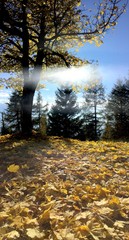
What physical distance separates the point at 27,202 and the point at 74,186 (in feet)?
2.58

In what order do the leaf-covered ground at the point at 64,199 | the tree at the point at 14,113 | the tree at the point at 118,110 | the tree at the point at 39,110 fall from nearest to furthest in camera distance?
the leaf-covered ground at the point at 64,199, the tree at the point at 118,110, the tree at the point at 14,113, the tree at the point at 39,110

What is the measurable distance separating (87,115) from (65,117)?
17.8 ft

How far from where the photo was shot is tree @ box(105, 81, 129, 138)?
29.5 m

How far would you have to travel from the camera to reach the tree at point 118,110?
29.5 meters

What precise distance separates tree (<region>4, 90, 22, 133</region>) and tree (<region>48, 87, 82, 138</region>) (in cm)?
728

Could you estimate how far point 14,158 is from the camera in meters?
5.26

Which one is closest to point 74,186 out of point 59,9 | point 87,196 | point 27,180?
point 87,196

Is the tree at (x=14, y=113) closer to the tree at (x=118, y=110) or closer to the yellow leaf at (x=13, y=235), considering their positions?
the tree at (x=118, y=110)

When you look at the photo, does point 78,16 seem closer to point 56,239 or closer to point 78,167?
point 78,167

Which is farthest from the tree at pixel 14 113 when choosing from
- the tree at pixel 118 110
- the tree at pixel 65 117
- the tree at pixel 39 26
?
the tree at pixel 39 26

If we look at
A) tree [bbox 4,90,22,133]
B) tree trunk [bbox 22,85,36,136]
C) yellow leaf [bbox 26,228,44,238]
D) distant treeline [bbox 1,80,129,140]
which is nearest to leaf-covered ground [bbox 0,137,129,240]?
yellow leaf [bbox 26,228,44,238]

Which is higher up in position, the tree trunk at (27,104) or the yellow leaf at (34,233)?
the tree trunk at (27,104)

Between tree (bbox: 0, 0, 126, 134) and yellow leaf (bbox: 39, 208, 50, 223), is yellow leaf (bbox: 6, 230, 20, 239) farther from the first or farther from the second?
tree (bbox: 0, 0, 126, 134)

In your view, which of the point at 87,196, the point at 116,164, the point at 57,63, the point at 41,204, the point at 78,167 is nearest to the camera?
the point at 41,204
